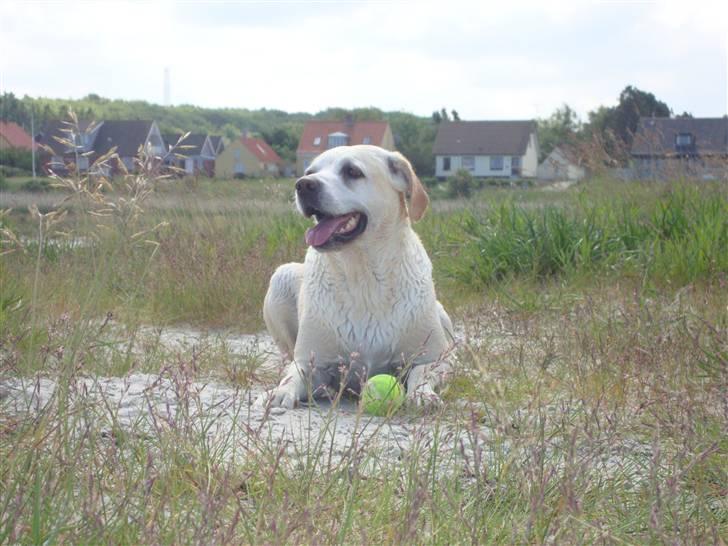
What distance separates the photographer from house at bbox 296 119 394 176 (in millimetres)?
46031

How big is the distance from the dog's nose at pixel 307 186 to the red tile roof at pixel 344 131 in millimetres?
41237

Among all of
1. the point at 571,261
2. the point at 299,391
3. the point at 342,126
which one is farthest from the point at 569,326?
the point at 342,126

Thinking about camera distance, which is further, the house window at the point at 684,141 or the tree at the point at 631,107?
the tree at the point at 631,107

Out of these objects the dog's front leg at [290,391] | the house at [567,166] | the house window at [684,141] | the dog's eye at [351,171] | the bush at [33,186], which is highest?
the house window at [684,141]

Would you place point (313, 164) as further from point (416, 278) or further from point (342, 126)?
point (342, 126)

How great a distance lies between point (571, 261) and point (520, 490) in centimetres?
574

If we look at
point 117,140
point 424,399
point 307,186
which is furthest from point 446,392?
point 117,140

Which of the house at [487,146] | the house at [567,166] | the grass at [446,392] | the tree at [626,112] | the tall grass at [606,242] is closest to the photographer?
the grass at [446,392]

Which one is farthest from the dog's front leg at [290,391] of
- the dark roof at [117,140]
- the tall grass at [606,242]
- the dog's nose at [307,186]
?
the tall grass at [606,242]

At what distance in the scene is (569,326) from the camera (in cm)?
492

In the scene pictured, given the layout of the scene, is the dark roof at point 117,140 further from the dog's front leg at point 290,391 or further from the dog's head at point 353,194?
the dog's front leg at point 290,391

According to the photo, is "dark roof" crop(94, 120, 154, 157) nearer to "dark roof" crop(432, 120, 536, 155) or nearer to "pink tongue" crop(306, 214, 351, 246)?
"pink tongue" crop(306, 214, 351, 246)

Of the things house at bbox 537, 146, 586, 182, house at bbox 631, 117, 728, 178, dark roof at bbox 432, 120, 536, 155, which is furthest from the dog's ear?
dark roof at bbox 432, 120, 536, 155

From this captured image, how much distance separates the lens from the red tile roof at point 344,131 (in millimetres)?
46375
